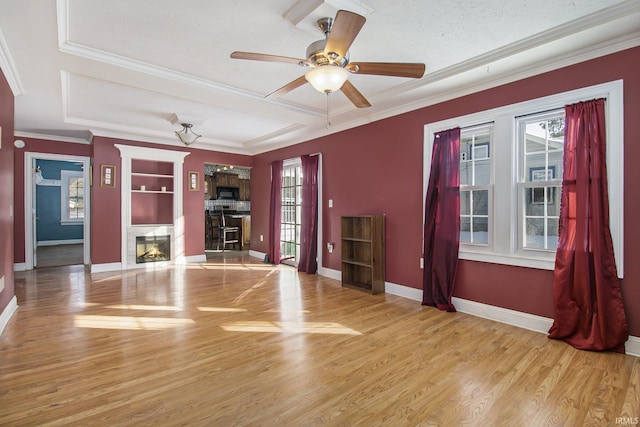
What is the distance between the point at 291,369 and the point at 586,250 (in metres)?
2.71

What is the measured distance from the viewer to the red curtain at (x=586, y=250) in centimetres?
267

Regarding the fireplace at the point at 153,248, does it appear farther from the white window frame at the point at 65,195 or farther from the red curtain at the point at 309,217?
the white window frame at the point at 65,195

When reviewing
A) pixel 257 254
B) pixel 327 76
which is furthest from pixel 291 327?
pixel 257 254

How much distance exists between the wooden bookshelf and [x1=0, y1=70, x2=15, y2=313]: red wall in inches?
157

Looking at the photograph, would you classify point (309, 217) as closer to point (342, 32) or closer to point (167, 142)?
point (167, 142)

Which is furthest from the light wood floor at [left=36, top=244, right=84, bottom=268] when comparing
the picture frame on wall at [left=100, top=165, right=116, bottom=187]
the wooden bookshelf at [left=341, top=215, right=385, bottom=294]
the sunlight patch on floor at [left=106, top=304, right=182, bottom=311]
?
the wooden bookshelf at [left=341, top=215, right=385, bottom=294]

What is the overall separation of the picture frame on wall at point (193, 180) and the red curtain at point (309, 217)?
2624 millimetres

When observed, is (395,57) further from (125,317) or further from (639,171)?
(125,317)

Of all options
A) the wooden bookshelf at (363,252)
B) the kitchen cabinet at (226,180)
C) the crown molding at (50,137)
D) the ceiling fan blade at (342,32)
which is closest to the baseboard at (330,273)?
the wooden bookshelf at (363,252)

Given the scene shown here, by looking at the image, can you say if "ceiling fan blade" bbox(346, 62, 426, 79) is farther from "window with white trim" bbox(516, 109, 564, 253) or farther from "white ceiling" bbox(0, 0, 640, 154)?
"window with white trim" bbox(516, 109, 564, 253)

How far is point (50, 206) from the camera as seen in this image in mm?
9531

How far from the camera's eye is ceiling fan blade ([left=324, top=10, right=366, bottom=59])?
1782 millimetres

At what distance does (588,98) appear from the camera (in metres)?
2.83

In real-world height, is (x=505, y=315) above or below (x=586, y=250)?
below
